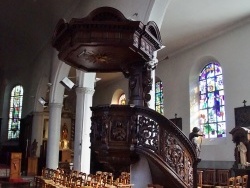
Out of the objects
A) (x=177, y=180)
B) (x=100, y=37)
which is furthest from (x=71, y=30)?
(x=177, y=180)

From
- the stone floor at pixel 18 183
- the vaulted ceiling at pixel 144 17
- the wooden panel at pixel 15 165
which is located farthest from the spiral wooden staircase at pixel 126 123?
the wooden panel at pixel 15 165

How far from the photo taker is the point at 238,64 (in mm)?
11125

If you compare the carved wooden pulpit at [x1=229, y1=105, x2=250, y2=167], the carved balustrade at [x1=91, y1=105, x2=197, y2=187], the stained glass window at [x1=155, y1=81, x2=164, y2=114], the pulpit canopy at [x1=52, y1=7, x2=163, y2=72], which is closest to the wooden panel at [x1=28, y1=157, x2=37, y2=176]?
the stained glass window at [x1=155, y1=81, x2=164, y2=114]

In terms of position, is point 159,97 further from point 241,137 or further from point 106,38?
point 106,38

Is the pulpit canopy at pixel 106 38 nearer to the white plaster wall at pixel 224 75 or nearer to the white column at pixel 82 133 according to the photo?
the white column at pixel 82 133

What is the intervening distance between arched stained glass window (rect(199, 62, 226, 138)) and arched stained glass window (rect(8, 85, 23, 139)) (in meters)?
12.7

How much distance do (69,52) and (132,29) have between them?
1295 mm

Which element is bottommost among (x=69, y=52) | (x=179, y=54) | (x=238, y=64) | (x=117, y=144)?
(x=117, y=144)

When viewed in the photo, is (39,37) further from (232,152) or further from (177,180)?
(177,180)

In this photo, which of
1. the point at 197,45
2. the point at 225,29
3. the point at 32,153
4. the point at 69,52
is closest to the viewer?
the point at 69,52

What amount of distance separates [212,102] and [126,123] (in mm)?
8553

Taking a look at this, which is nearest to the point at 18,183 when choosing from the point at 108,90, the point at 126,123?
the point at 108,90

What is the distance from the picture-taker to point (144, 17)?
7.23 meters

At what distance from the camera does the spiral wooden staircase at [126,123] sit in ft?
15.7
